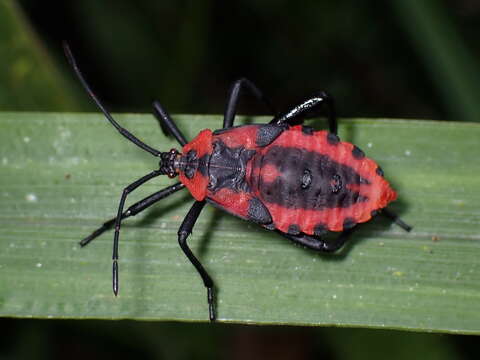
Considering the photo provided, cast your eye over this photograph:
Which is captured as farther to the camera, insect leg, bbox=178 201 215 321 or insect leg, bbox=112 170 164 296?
insect leg, bbox=178 201 215 321

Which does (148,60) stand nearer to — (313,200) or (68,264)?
(68,264)

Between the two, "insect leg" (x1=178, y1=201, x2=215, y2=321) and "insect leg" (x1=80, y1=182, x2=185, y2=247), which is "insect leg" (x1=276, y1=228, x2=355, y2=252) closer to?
"insect leg" (x1=178, y1=201, x2=215, y2=321)

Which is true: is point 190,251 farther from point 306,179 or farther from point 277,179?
point 306,179

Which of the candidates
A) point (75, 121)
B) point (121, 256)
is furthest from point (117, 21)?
point (121, 256)

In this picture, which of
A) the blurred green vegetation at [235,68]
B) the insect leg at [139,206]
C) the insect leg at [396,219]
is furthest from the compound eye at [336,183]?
the blurred green vegetation at [235,68]

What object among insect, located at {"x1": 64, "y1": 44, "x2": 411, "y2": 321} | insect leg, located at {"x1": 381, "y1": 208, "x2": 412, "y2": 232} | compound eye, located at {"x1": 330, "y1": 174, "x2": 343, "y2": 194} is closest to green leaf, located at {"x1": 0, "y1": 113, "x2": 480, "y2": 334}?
insect leg, located at {"x1": 381, "y1": 208, "x2": 412, "y2": 232}

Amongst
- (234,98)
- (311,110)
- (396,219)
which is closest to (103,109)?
(234,98)

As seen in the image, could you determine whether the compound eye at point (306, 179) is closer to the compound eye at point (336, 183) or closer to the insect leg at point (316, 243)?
the compound eye at point (336, 183)

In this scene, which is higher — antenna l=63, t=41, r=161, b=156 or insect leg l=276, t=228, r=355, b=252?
antenna l=63, t=41, r=161, b=156

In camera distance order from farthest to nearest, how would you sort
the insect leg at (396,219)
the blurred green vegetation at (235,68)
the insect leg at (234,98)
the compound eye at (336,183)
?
the blurred green vegetation at (235,68) → the insect leg at (234,98) → the insect leg at (396,219) → the compound eye at (336,183)
